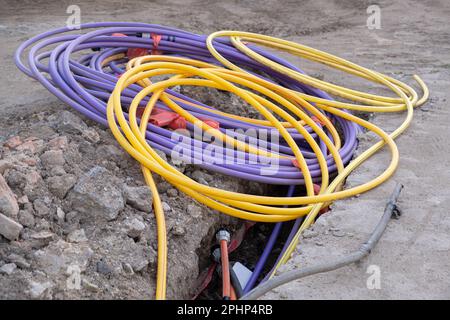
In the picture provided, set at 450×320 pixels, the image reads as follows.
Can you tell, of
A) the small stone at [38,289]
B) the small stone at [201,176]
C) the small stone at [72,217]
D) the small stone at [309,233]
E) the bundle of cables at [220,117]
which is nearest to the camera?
the small stone at [38,289]

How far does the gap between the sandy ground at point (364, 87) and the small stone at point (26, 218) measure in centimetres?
114

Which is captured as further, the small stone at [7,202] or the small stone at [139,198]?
the small stone at [139,198]

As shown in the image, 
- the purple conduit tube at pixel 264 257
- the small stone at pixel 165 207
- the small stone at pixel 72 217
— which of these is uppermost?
the small stone at pixel 72 217

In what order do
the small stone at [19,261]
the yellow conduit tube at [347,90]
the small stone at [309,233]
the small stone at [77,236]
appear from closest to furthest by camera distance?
the small stone at [19,261] → the small stone at [77,236] → the small stone at [309,233] → the yellow conduit tube at [347,90]

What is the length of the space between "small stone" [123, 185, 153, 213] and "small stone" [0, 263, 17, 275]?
0.74m

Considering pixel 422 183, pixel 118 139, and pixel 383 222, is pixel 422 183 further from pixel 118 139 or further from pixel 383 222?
pixel 118 139

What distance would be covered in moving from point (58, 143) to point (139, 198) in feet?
2.00

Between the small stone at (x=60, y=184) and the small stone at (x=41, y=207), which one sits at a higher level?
the small stone at (x=60, y=184)

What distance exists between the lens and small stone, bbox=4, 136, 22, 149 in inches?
125

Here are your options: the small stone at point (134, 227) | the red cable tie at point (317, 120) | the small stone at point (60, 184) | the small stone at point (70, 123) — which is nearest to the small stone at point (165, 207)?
the small stone at point (134, 227)

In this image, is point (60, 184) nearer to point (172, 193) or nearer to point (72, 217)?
point (72, 217)

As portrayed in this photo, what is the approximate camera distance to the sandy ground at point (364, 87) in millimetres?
2562

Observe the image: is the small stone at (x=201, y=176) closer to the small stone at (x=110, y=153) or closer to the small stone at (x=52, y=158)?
the small stone at (x=110, y=153)

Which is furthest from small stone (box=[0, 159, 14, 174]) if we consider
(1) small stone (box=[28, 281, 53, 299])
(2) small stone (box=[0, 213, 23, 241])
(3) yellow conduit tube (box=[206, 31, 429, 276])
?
(3) yellow conduit tube (box=[206, 31, 429, 276])
